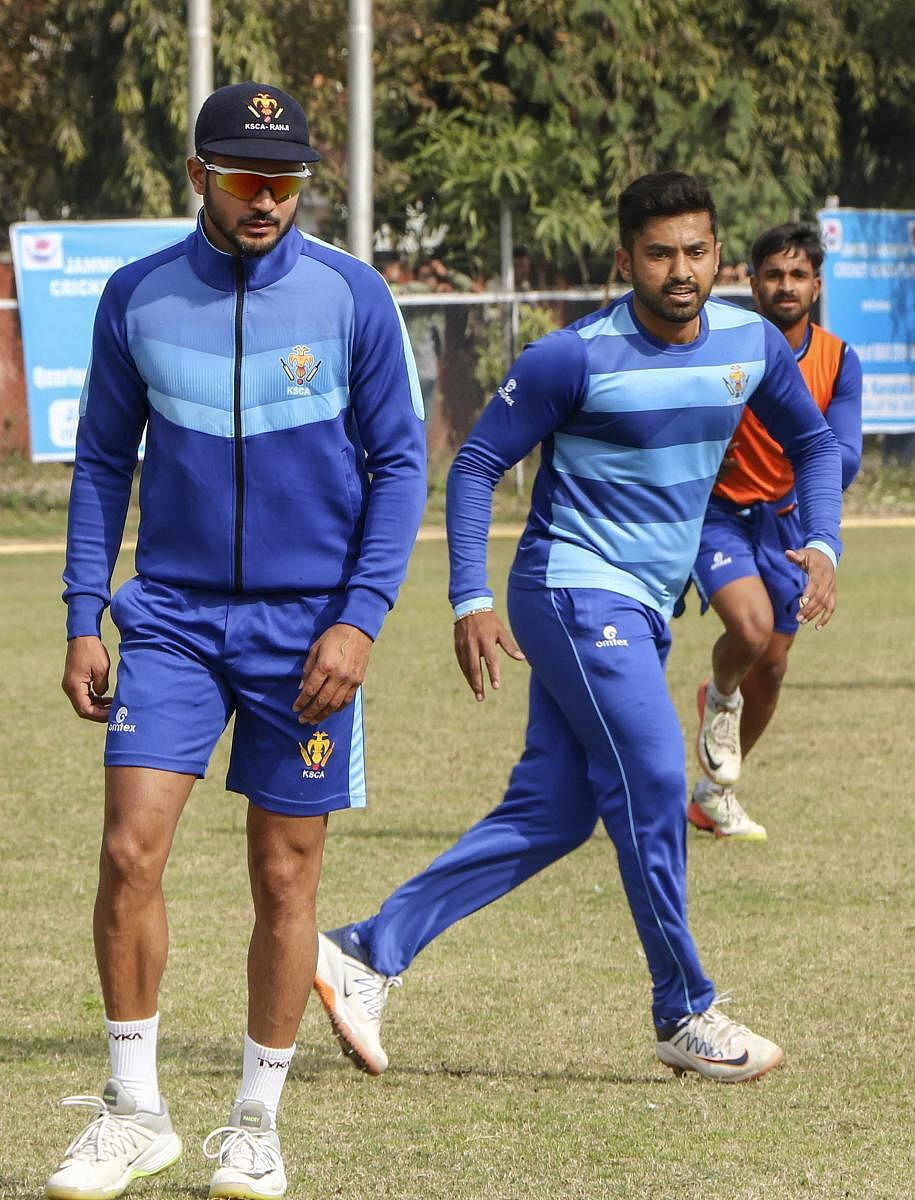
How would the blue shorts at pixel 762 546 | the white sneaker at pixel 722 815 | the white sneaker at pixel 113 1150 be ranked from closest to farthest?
1. the white sneaker at pixel 113 1150
2. the white sneaker at pixel 722 815
3. the blue shorts at pixel 762 546

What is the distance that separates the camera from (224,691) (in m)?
4.55

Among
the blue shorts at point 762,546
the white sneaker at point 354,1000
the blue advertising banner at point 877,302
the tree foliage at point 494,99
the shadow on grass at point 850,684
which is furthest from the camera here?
the tree foliage at point 494,99

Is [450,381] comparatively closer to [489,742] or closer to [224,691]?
[489,742]

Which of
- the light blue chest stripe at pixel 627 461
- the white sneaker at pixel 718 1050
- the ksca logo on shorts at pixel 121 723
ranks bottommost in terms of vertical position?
the white sneaker at pixel 718 1050

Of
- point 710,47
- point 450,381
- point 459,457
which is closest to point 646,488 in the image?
point 459,457

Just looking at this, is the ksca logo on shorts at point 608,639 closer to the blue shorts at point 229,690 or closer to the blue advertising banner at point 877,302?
the blue shorts at point 229,690

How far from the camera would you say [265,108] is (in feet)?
14.6

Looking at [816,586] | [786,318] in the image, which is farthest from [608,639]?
[786,318]

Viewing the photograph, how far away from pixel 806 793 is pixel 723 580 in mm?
1243

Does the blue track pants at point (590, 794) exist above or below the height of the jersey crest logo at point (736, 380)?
below

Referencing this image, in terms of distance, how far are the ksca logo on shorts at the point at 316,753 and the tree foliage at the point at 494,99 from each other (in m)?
19.0

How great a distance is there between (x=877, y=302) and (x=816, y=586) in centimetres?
1764

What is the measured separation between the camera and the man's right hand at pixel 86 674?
14.9 ft

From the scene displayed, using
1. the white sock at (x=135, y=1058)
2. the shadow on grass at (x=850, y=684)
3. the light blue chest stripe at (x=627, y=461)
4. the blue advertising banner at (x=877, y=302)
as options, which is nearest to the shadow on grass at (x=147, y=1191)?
the white sock at (x=135, y=1058)
